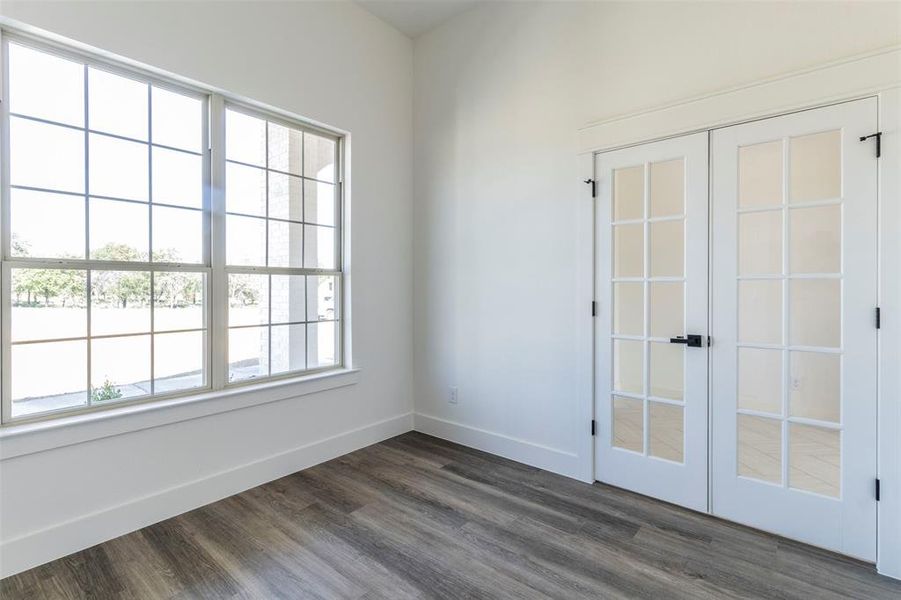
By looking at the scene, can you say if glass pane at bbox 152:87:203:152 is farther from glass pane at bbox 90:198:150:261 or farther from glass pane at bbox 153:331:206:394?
glass pane at bbox 153:331:206:394

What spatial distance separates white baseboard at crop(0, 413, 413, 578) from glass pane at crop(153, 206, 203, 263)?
1362 mm

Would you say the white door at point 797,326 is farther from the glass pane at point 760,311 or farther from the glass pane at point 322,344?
the glass pane at point 322,344

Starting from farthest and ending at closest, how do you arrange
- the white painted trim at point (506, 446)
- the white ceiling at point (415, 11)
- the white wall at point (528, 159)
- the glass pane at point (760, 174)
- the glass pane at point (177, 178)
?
1. the white ceiling at point (415, 11)
2. the white painted trim at point (506, 446)
3. the glass pane at point (177, 178)
4. the white wall at point (528, 159)
5. the glass pane at point (760, 174)

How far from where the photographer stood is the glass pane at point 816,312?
211 centimetres

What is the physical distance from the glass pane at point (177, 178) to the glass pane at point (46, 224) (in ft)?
1.30

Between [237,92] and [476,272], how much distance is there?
2.08 meters

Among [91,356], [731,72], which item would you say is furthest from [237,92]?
[731,72]

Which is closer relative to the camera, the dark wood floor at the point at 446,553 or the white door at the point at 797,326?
the dark wood floor at the point at 446,553

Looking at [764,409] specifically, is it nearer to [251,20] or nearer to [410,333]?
[410,333]

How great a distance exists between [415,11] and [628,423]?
3.58m

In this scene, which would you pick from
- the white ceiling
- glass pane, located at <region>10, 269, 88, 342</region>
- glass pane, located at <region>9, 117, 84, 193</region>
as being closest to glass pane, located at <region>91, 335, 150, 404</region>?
glass pane, located at <region>10, 269, 88, 342</region>

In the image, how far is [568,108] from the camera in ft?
9.72

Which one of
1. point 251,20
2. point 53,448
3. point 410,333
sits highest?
point 251,20

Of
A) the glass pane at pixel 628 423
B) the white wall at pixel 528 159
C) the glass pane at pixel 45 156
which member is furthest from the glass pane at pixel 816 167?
the glass pane at pixel 45 156
